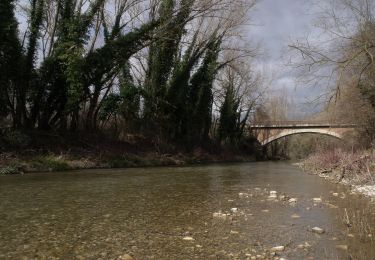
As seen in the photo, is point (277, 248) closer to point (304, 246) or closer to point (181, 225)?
point (304, 246)

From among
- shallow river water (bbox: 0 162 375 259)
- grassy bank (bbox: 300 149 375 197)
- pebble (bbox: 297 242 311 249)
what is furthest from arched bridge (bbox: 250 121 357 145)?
pebble (bbox: 297 242 311 249)

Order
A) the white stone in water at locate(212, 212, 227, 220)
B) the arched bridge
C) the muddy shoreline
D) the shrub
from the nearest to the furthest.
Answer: the white stone in water at locate(212, 212, 227, 220), the muddy shoreline, the shrub, the arched bridge

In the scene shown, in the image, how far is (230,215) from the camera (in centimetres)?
692

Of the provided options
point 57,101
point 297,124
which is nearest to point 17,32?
point 57,101

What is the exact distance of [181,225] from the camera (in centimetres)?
625

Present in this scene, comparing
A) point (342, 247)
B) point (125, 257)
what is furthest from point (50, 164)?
point (342, 247)

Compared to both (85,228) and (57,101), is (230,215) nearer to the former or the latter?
(85,228)

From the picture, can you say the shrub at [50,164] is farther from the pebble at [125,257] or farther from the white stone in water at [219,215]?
the pebble at [125,257]

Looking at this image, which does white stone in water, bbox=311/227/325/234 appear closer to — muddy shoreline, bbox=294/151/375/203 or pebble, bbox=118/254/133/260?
pebble, bbox=118/254/133/260

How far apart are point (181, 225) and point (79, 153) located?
16.0m

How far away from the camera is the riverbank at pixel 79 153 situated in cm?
1722

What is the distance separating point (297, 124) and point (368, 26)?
4956 centimetres

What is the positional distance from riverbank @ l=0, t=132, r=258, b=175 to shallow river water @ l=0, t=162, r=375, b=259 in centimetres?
752

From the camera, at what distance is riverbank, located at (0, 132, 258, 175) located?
17.2 metres
